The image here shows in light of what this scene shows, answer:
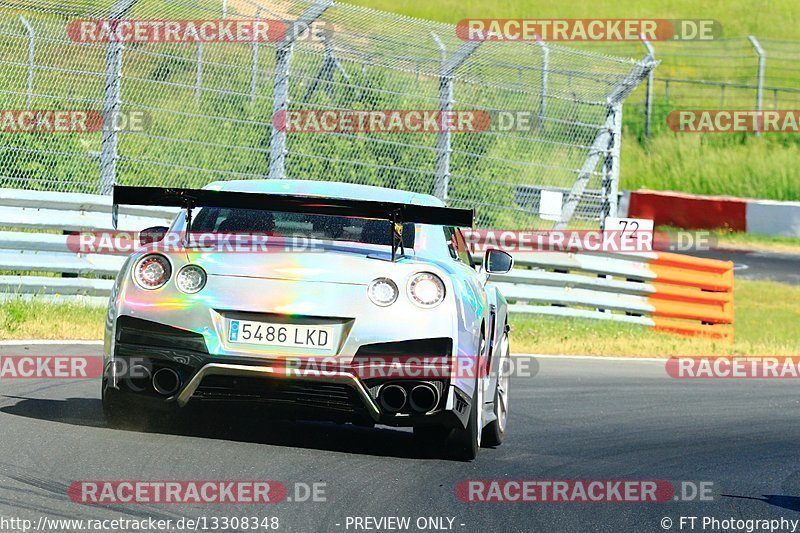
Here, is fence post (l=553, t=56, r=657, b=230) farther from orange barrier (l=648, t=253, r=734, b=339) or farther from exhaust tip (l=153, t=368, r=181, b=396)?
exhaust tip (l=153, t=368, r=181, b=396)

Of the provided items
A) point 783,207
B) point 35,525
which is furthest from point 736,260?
point 35,525

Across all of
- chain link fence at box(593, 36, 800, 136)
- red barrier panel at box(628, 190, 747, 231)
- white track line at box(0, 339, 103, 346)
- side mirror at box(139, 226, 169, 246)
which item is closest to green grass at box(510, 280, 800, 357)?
white track line at box(0, 339, 103, 346)

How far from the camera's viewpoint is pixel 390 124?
642 inches

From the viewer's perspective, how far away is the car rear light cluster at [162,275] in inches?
262

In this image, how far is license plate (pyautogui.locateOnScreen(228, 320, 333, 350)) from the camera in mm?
6547

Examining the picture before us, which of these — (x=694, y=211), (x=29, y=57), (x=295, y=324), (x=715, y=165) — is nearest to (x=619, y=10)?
(x=715, y=165)

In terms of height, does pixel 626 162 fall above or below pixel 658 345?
above

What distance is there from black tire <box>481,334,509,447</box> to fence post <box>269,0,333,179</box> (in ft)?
22.7

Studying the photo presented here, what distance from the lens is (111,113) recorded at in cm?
1387

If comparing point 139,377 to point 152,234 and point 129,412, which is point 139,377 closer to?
point 129,412

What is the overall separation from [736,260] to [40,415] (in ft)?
59.6

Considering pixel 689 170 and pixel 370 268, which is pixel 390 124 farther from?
pixel 689 170

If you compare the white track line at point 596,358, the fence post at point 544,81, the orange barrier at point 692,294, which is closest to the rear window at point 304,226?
the white track line at point 596,358

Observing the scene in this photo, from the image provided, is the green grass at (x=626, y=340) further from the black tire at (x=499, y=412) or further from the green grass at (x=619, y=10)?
the green grass at (x=619, y=10)
